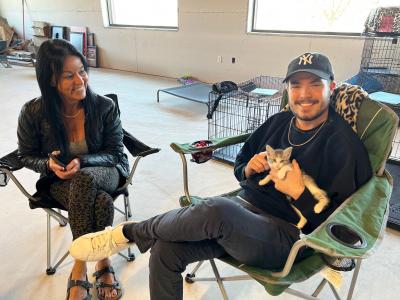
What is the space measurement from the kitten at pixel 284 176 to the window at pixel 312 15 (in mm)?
3301

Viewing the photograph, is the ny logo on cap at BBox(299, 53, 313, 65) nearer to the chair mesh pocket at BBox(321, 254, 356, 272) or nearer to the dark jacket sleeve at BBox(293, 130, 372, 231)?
the dark jacket sleeve at BBox(293, 130, 372, 231)

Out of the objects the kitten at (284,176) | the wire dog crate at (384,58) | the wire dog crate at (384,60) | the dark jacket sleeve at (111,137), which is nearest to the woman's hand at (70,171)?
the dark jacket sleeve at (111,137)

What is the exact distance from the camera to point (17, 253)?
1816mm

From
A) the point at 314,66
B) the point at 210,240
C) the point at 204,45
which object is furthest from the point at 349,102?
the point at 204,45

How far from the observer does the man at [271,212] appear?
3.73ft

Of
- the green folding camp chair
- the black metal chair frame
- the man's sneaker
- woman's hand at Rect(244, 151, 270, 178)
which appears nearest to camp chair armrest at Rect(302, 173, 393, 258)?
the green folding camp chair

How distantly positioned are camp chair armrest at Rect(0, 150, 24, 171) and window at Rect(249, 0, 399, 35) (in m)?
3.87

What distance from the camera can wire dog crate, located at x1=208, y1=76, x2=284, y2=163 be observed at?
2990 mm

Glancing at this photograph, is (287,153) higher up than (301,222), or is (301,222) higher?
(287,153)

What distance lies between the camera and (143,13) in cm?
625

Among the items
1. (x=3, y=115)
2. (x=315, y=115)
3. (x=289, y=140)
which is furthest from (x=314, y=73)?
Result: (x=3, y=115)

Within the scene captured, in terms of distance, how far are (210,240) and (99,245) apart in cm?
46

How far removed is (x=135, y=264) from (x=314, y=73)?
128cm

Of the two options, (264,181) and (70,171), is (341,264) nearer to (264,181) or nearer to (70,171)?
(264,181)
